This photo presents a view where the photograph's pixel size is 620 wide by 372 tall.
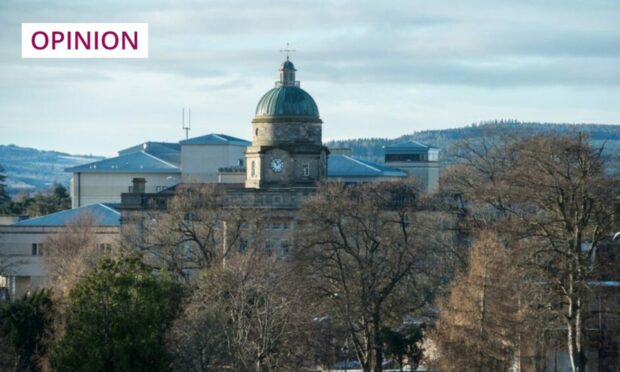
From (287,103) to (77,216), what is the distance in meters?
19.2

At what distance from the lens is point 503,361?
61.4 meters

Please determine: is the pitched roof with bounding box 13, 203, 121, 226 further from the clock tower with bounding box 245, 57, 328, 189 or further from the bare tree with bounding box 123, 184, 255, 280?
the bare tree with bounding box 123, 184, 255, 280

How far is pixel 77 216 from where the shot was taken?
12156 cm

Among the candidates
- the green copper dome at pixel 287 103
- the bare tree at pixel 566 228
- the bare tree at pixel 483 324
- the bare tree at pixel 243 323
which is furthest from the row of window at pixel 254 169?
the bare tree at pixel 483 324

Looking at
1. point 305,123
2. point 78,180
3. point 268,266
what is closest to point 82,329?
point 268,266

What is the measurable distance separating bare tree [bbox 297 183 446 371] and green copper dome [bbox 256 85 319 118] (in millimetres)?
18537

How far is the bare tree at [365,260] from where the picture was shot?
244 ft

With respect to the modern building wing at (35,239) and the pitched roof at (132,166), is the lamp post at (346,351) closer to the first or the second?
the modern building wing at (35,239)

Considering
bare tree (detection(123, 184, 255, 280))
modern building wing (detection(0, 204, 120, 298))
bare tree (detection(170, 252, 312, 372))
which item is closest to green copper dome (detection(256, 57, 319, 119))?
bare tree (detection(123, 184, 255, 280))

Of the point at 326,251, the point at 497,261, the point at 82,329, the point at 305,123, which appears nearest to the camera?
the point at 82,329

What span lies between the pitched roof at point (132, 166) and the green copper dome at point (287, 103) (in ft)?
164

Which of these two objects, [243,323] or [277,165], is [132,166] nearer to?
[277,165]

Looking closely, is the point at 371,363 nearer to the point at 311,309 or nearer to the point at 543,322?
the point at 311,309

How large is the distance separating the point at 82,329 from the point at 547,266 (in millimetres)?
14959
